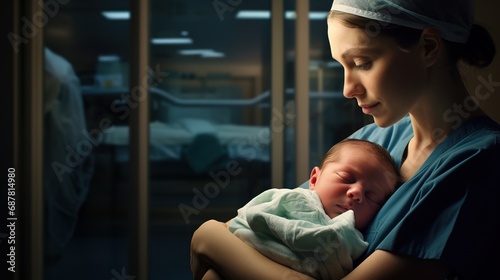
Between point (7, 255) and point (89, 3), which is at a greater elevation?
point (89, 3)

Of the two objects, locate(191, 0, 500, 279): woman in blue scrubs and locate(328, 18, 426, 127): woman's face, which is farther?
locate(328, 18, 426, 127): woman's face

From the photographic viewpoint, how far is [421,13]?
2.99 ft

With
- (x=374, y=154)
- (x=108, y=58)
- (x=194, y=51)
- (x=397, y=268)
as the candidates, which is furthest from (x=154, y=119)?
(x=397, y=268)

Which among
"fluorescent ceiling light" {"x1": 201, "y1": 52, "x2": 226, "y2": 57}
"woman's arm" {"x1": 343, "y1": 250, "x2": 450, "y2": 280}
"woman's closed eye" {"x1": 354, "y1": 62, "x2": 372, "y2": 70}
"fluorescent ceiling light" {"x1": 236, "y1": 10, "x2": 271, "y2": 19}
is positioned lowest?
"woman's arm" {"x1": 343, "y1": 250, "x2": 450, "y2": 280}

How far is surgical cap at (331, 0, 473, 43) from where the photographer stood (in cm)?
91

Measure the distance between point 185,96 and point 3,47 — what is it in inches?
99.8

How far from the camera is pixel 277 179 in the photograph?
2.60 meters

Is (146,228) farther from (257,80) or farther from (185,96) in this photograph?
(257,80)

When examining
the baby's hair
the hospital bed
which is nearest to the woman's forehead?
the baby's hair

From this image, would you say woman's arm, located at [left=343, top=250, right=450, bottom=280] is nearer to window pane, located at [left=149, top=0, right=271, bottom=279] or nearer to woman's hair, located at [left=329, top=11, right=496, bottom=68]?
woman's hair, located at [left=329, top=11, right=496, bottom=68]

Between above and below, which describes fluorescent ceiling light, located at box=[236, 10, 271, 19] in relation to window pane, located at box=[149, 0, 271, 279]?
above

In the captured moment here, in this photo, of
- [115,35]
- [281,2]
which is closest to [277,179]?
[281,2]

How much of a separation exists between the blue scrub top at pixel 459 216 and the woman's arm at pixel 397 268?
1 cm

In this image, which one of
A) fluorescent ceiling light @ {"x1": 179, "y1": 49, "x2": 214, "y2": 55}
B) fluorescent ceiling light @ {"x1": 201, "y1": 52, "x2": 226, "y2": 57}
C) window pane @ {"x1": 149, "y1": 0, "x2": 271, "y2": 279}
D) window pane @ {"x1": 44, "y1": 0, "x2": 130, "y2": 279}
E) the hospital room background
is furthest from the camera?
fluorescent ceiling light @ {"x1": 201, "y1": 52, "x2": 226, "y2": 57}
